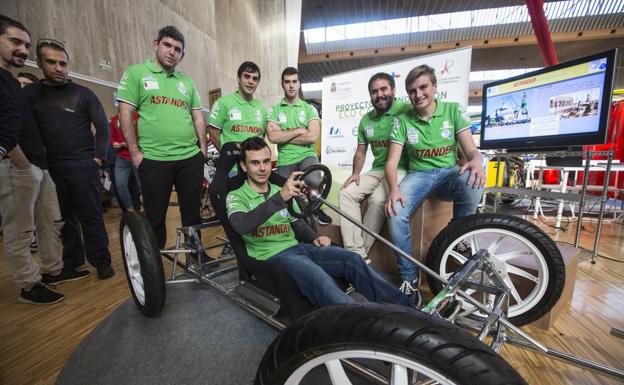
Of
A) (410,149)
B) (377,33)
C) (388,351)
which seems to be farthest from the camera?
(377,33)

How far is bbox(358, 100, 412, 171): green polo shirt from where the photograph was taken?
7.27 feet

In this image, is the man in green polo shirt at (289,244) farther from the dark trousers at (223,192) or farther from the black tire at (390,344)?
the black tire at (390,344)

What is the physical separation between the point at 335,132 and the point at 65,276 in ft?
11.0

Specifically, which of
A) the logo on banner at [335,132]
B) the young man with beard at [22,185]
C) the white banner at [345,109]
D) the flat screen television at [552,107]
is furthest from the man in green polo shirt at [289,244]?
the logo on banner at [335,132]

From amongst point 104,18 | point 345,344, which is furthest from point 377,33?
point 345,344

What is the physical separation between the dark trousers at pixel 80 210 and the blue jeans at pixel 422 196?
224 centimetres

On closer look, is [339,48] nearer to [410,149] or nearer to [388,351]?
[410,149]

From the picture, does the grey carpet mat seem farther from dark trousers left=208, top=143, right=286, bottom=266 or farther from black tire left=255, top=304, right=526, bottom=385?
black tire left=255, top=304, right=526, bottom=385

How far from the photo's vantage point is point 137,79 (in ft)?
6.04

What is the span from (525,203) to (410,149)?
5.63 metres

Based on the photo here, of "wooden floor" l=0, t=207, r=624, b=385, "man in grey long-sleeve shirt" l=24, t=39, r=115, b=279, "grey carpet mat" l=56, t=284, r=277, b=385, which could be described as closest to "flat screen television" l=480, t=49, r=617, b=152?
"wooden floor" l=0, t=207, r=624, b=385

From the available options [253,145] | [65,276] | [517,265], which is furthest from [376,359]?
[65,276]

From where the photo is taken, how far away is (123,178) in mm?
3799

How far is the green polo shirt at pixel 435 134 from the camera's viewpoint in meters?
1.87
